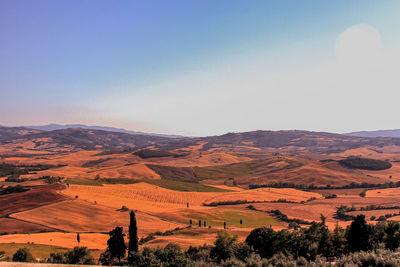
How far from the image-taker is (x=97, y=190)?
483 feet

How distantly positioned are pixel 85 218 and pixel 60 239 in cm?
2180

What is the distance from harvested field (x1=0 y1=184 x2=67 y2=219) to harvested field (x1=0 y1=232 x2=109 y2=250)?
2865cm

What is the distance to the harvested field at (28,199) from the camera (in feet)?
339

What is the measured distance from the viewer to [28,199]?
112188mm

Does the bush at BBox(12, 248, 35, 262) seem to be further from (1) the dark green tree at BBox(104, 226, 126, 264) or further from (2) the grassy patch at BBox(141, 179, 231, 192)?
(2) the grassy patch at BBox(141, 179, 231, 192)

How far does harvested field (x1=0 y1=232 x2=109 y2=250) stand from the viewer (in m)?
71.8

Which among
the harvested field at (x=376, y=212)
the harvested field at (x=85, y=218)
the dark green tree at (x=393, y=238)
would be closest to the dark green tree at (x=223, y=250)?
the dark green tree at (x=393, y=238)

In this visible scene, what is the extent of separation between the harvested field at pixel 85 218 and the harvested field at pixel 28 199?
557cm

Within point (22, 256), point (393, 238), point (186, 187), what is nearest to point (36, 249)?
point (22, 256)

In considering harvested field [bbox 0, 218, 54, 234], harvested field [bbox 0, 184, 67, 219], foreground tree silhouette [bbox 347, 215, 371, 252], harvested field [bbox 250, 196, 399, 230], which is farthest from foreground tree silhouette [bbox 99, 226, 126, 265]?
harvested field [bbox 250, 196, 399, 230]

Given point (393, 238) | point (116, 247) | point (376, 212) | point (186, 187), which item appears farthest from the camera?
point (186, 187)

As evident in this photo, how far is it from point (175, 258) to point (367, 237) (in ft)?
117

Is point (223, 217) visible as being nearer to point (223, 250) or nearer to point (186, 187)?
point (223, 250)

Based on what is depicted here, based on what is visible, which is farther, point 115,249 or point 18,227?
point 18,227
